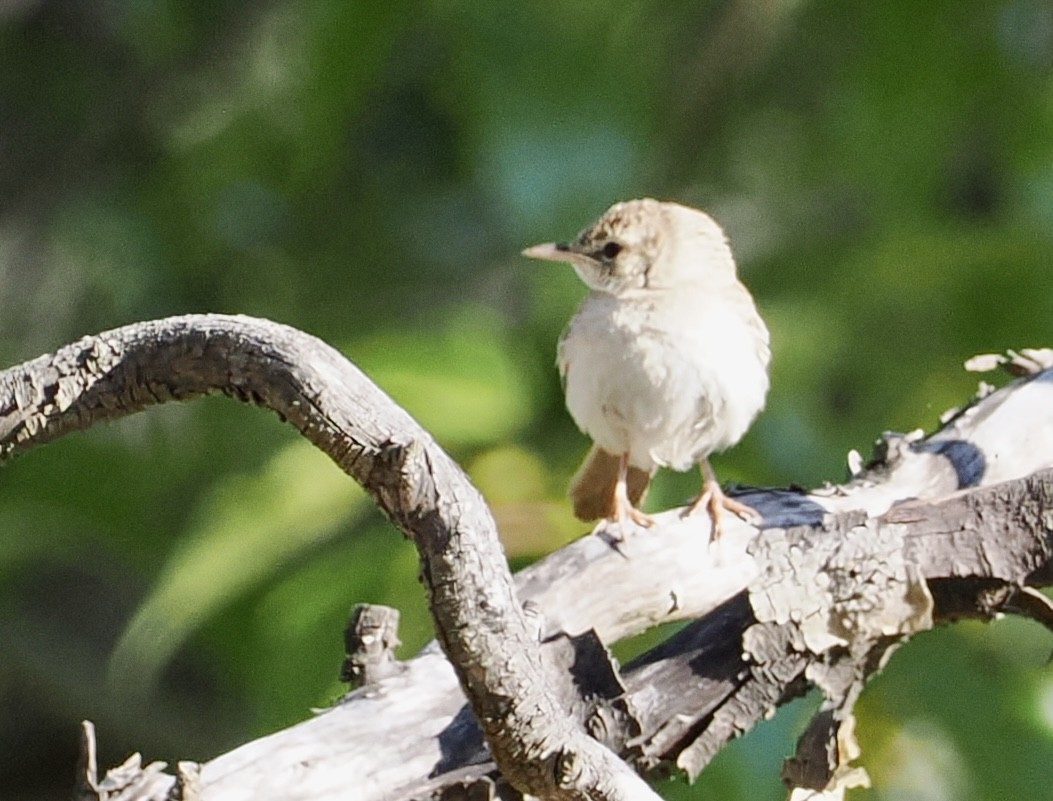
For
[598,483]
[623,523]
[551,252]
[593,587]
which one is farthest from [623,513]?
[551,252]

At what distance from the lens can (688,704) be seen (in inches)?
98.4

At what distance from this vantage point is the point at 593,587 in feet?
8.93

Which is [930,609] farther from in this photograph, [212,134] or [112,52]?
[112,52]

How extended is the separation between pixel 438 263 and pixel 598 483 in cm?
190

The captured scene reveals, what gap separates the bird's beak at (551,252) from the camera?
11.5 feet

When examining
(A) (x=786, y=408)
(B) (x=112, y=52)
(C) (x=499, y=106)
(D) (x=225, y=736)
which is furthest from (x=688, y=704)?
(B) (x=112, y=52)

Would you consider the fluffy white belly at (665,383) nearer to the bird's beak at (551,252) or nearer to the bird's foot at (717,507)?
the bird's beak at (551,252)

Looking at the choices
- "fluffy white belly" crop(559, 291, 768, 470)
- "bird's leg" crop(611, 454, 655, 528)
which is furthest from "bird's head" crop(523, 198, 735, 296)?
"bird's leg" crop(611, 454, 655, 528)

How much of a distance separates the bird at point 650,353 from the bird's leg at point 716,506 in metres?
0.34

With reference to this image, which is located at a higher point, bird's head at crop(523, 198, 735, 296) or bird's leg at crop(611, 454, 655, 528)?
bird's head at crop(523, 198, 735, 296)

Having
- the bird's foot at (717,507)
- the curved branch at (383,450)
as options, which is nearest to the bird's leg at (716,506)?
the bird's foot at (717,507)

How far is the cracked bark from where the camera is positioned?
1900 millimetres

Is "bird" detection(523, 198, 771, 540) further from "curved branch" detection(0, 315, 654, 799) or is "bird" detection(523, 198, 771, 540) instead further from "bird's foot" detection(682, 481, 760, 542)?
"curved branch" detection(0, 315, 654, 799)

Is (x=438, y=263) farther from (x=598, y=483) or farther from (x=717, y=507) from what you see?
(x=717, y=507)
